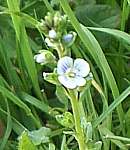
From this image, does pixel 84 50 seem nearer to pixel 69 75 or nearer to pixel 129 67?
pixel 129 67

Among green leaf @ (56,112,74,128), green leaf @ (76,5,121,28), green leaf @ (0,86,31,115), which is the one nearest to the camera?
green leaf @ (56,112,74,128)

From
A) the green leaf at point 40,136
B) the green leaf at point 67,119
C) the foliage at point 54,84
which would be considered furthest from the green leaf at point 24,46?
the green leaf at point 67,119

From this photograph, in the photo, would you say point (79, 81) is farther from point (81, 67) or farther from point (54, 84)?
point (54, 84)

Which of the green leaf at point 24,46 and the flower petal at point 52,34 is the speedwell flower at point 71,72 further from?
the green leaf at point 24,46

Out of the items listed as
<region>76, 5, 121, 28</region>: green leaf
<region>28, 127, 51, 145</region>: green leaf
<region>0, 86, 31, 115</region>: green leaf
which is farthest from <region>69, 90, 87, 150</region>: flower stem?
<region>76, 5, 121, 28</region>: green leaf

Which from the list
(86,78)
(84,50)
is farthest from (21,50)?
(86,78)

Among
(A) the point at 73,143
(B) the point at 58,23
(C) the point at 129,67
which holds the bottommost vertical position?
(A) the point at 73,143

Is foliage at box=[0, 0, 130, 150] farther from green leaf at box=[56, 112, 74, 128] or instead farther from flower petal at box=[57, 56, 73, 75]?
flower petal at box=[57, 56, 73, 75]

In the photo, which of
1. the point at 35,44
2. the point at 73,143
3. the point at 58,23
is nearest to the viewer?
the point at 58,23

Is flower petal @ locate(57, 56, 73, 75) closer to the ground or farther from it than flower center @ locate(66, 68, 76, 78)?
farther from it
